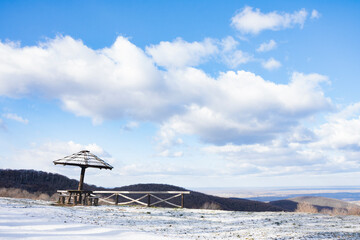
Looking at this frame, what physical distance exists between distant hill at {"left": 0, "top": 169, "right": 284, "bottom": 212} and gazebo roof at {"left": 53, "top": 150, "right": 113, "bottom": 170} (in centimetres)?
3869

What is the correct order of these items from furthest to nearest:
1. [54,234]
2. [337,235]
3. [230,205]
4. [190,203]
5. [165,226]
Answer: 1. [230,205]
2. [190,203]
3. [165,226]
4. [337,235]
5. [54,234]

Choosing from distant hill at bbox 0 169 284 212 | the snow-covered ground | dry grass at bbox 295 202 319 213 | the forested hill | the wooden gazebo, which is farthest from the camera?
the forested hill

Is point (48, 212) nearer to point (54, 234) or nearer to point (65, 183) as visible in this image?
point (54, 234)

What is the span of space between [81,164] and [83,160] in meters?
0.44

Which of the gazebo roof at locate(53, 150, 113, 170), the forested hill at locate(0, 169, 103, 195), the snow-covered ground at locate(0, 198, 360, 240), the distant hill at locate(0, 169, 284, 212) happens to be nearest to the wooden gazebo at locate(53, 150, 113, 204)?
the gazebo roof at locate(53, 150, 113, 170)

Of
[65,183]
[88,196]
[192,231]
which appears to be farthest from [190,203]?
[192,231]

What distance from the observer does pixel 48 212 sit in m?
13.1

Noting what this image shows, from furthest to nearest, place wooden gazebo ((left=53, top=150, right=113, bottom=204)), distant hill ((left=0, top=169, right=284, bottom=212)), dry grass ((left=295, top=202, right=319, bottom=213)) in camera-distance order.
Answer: distant hill ((left=0, top=169, right=284, bottom=212))
dry grass ((left=295, top=202, right=319, bottom=213))
wooden gazebo ((left=53, top=150, right=113, bottom=204))

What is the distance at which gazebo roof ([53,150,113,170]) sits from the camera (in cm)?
2040

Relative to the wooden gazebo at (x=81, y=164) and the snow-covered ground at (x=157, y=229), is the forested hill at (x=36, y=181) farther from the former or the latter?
the snow-covered ground at (x=157, y=229)

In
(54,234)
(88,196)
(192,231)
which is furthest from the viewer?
(88,196)

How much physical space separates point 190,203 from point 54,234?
169ft

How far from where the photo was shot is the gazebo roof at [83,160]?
20.4 metres

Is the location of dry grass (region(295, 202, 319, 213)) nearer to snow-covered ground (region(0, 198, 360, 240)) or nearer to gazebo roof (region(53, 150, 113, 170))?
snow-covered ground (region(0, 198, 360, 240))
